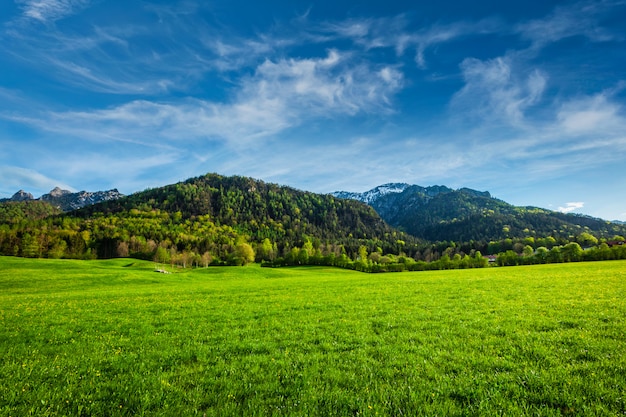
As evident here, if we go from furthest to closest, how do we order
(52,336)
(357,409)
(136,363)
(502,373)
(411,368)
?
(52,336) → (136,363) → (411,368) → (502,373) → (357,409)

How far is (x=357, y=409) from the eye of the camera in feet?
22.6

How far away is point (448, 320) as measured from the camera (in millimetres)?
15695

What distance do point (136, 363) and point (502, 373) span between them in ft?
39.4

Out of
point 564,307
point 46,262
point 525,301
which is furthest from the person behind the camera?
point 46,262

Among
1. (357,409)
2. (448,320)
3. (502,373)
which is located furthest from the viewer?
(448,320)

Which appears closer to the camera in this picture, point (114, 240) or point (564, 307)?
point (564, 307)

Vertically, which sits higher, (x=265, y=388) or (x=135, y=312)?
(x=265, y=388)

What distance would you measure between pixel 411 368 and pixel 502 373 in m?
2.54

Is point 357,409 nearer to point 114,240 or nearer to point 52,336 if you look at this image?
point 52,336

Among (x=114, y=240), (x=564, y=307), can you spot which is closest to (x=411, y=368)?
(x=564, y=307)

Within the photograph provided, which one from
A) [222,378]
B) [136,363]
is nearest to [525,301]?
[222,378]

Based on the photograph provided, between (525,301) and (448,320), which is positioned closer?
(448,320)

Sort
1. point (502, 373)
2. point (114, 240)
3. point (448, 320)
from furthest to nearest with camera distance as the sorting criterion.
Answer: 1. point (114, 240)
2. point (448, 320)
3. point (502, 373)

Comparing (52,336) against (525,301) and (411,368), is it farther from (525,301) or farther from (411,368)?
(525,301)
